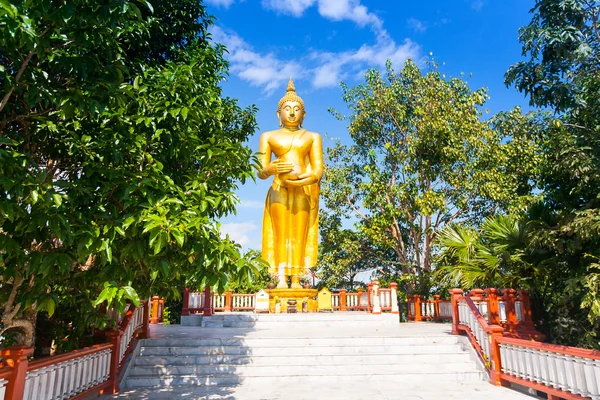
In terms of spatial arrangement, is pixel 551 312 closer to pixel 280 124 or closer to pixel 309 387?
pixel 309 387

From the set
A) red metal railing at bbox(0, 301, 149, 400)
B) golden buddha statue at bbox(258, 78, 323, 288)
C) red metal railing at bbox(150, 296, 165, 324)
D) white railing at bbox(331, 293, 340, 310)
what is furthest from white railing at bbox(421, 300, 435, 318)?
red metal railing at bbox(0, 301, 149, 400)

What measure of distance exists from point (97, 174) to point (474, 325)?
6469 mm

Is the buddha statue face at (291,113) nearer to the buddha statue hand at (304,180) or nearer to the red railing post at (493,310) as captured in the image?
the buddha statue hand at (304,180)

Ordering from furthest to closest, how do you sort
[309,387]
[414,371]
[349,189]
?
[349,189], [414,371], [309,387]

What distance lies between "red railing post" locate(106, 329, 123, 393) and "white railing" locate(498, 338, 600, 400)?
5456 millimetres

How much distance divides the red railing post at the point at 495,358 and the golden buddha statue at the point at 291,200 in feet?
22.7

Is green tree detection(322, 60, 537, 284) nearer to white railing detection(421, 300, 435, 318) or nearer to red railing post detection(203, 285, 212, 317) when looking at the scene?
white railing detection(421, 300, 435, 318)

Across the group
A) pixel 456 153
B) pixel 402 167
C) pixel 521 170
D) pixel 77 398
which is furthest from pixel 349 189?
pixel 77 398

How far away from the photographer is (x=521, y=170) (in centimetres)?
1538

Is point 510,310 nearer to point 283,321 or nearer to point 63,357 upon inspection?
point 283,321

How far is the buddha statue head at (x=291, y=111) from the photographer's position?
534 inches

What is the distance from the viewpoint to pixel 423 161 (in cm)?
1603

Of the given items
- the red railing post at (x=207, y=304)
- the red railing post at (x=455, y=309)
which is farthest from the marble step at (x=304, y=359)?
the red railing post at (x=207, y=304)

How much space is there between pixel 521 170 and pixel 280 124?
8.39 metres
